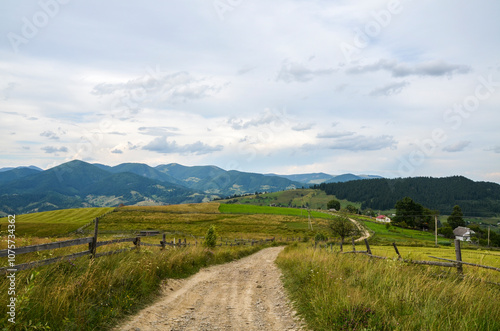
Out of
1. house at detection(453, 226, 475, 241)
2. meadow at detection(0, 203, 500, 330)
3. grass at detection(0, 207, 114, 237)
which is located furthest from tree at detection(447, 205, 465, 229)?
meadow at detection(0, 203, 500, 330)

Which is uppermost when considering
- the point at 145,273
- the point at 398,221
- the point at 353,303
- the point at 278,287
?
the point at 353,303

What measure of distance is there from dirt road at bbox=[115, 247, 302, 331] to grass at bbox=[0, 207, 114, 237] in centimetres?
6208

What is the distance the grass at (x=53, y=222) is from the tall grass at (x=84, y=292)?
62370 mm

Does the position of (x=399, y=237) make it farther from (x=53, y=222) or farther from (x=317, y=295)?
(x=53, y=222)

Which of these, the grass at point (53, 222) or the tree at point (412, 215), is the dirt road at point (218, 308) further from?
the tree at point (412, 215)

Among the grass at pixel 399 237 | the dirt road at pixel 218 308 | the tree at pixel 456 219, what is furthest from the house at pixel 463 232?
the dirt road at pixel 218 308

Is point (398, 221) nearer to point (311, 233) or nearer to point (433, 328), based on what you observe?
point (311, 233)

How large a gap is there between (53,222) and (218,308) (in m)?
108

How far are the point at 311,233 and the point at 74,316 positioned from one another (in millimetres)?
81342

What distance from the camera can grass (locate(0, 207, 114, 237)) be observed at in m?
74.7

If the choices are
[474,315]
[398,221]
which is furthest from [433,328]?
[398,221]

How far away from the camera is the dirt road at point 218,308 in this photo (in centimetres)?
771

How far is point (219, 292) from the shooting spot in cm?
1180

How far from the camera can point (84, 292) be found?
7.32m
